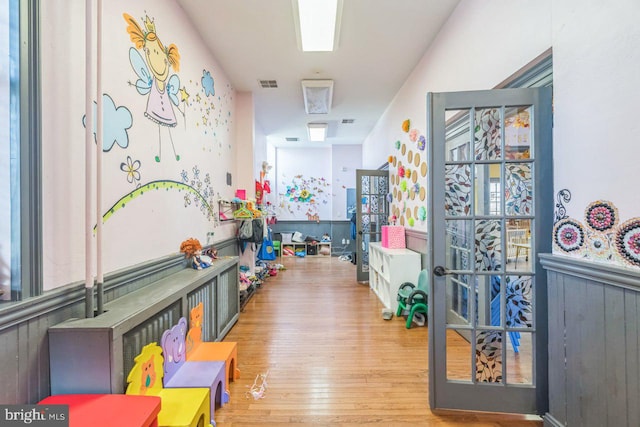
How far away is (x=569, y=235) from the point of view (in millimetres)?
1441

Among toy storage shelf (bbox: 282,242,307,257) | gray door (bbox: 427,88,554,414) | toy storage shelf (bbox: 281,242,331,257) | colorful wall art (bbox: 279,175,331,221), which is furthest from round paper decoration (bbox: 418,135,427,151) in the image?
toy storage shelf (bbox: 282,242,307,257)

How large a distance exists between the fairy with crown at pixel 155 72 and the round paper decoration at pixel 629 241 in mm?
2673

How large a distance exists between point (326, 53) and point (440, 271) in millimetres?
2702

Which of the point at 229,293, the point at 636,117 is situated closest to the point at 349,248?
the point at 229,293

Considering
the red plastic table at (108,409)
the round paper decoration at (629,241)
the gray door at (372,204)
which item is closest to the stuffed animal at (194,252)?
the red plastic table at (108,409)

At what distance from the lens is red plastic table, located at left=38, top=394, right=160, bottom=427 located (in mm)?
1037

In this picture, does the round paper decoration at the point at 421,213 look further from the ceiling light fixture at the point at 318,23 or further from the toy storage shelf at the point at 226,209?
the toy storage shelf at the point at 226,209

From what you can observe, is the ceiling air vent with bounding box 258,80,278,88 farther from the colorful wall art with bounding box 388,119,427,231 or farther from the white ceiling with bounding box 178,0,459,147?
the colorful wall art with bounding box 388,119,427,231

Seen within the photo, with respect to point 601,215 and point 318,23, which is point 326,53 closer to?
point 318,23

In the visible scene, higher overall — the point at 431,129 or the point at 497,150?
the point at 431,129

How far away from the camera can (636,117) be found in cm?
113

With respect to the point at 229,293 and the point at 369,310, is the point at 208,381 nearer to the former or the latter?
the point at 229,293

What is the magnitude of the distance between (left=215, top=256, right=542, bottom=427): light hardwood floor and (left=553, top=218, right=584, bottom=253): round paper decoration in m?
1.08

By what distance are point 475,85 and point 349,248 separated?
5791 millimetres
